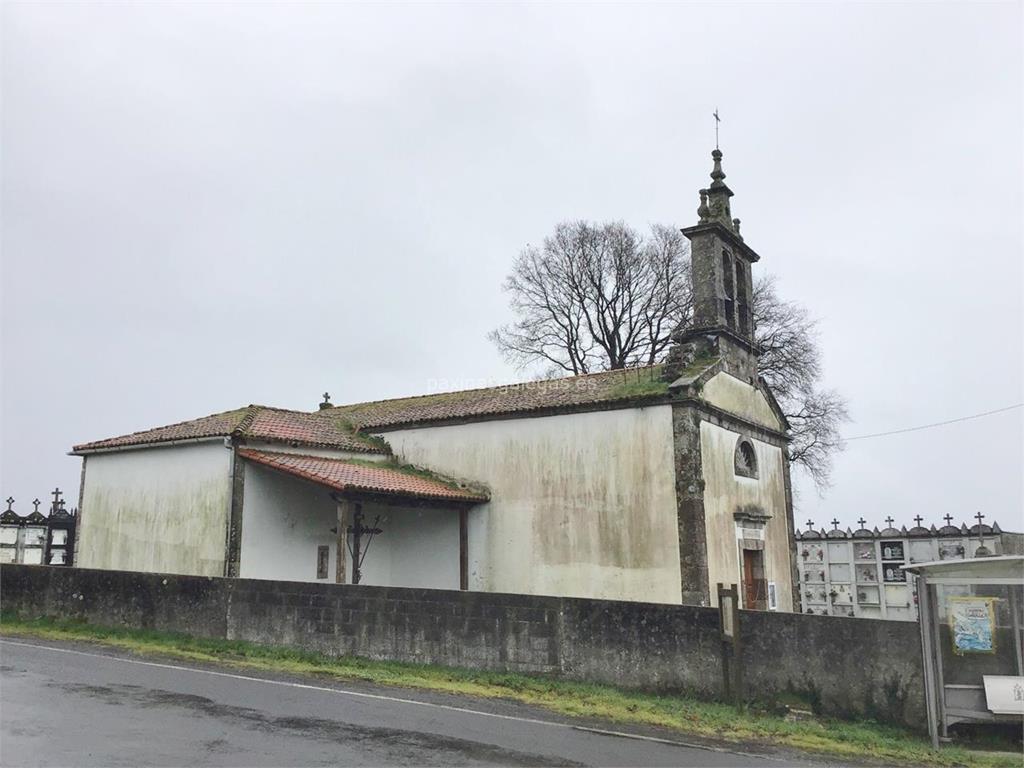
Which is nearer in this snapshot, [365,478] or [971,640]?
[971,640]

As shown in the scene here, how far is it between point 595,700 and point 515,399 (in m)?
9.56

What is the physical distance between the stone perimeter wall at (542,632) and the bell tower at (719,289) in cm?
791

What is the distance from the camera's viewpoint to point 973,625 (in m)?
8.41

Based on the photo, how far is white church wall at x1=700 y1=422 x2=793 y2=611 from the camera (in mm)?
16047

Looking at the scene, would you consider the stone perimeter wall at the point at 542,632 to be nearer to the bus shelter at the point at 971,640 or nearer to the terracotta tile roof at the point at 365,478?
the bus shelter at the point at 971,640

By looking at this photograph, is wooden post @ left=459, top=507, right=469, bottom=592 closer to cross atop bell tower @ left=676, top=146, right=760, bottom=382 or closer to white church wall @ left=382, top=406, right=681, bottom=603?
white church wall @ left=382, top=406, right=681, bottom=603

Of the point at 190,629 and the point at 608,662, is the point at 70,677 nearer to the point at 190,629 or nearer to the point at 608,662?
the point at 190,629

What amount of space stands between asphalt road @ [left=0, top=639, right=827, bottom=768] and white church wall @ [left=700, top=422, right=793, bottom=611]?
25.3 feet

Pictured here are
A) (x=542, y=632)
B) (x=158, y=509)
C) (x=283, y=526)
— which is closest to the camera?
(x=542, y=632)

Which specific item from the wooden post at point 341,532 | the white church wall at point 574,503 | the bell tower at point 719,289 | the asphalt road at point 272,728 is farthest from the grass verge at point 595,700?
the bell tower at point 719,289

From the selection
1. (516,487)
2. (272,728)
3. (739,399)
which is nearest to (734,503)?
(739,399)

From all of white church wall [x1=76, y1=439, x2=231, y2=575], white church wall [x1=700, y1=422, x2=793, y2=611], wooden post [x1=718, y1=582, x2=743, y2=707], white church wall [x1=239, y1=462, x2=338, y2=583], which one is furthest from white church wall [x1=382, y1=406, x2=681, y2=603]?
wooden post [x1=718, y1=582, x2=743, y2=707]

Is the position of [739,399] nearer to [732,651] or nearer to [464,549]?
[464,549]

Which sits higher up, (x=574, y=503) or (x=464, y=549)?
(x=574, y=503)
